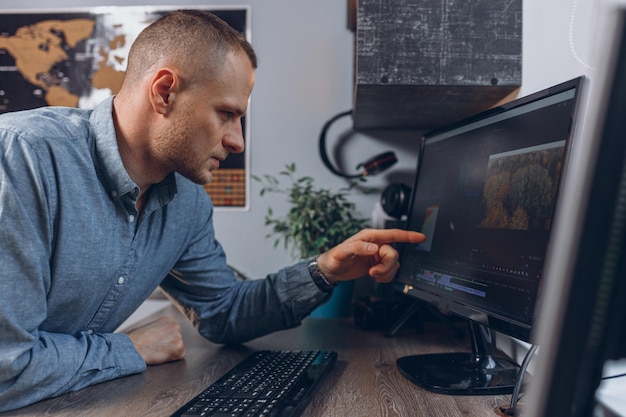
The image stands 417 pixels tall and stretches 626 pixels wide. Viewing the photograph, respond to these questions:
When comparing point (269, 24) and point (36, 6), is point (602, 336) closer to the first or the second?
point (269, 24)

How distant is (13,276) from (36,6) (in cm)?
145

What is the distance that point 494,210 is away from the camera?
2.85 ft

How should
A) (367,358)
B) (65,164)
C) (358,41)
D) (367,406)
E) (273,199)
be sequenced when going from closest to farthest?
(367,406) → (65,164) → (367,358) → (358,41) → (273,199)

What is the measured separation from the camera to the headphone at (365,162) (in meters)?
1.69

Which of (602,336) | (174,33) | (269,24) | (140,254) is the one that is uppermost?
(269,24)

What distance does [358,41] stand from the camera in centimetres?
120

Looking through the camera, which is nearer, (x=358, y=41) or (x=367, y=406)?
(x=367, y=406)

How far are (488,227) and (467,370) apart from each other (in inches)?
9.8

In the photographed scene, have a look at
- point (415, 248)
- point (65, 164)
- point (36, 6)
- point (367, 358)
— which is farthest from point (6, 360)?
point (36, 6)

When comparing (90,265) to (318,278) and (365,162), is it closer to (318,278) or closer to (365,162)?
(318,278)

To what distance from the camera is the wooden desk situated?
2.49 ft

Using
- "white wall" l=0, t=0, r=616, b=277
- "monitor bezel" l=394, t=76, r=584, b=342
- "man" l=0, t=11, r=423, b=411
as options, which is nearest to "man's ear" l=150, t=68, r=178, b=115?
"man" l=0, t=11, r=423, b=411

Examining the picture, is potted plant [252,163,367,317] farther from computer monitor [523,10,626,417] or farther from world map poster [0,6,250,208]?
computer monitor [523,10,626,417]

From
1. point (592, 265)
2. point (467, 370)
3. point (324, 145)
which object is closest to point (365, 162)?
point (324, 145)
